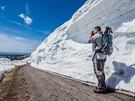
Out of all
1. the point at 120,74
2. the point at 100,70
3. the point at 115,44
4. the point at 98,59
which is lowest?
the point at 120,74

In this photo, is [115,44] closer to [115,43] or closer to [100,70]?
[115,43]

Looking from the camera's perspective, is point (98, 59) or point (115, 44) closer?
point (98, 59)

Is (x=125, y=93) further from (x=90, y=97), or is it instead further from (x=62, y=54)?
(x=62, y=54)

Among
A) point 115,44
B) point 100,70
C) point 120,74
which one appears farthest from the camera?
point 115,44

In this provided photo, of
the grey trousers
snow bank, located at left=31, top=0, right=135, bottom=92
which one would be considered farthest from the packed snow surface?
the grey trousers

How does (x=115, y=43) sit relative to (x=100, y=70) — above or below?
above

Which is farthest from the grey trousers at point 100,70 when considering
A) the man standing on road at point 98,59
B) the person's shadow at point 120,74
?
the person's shadow at point 120,74

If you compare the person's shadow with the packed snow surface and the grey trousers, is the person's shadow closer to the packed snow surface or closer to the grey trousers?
the packed snow surface

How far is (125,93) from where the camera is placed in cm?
604

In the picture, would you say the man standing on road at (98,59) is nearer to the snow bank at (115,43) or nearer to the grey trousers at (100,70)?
the grey trousers at (100,70)

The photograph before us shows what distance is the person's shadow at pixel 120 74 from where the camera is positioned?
6613 millimetres

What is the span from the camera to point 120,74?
7.14m

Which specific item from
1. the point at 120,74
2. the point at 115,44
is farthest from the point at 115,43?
the point at 120,74

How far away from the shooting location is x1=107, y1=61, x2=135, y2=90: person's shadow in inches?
260
